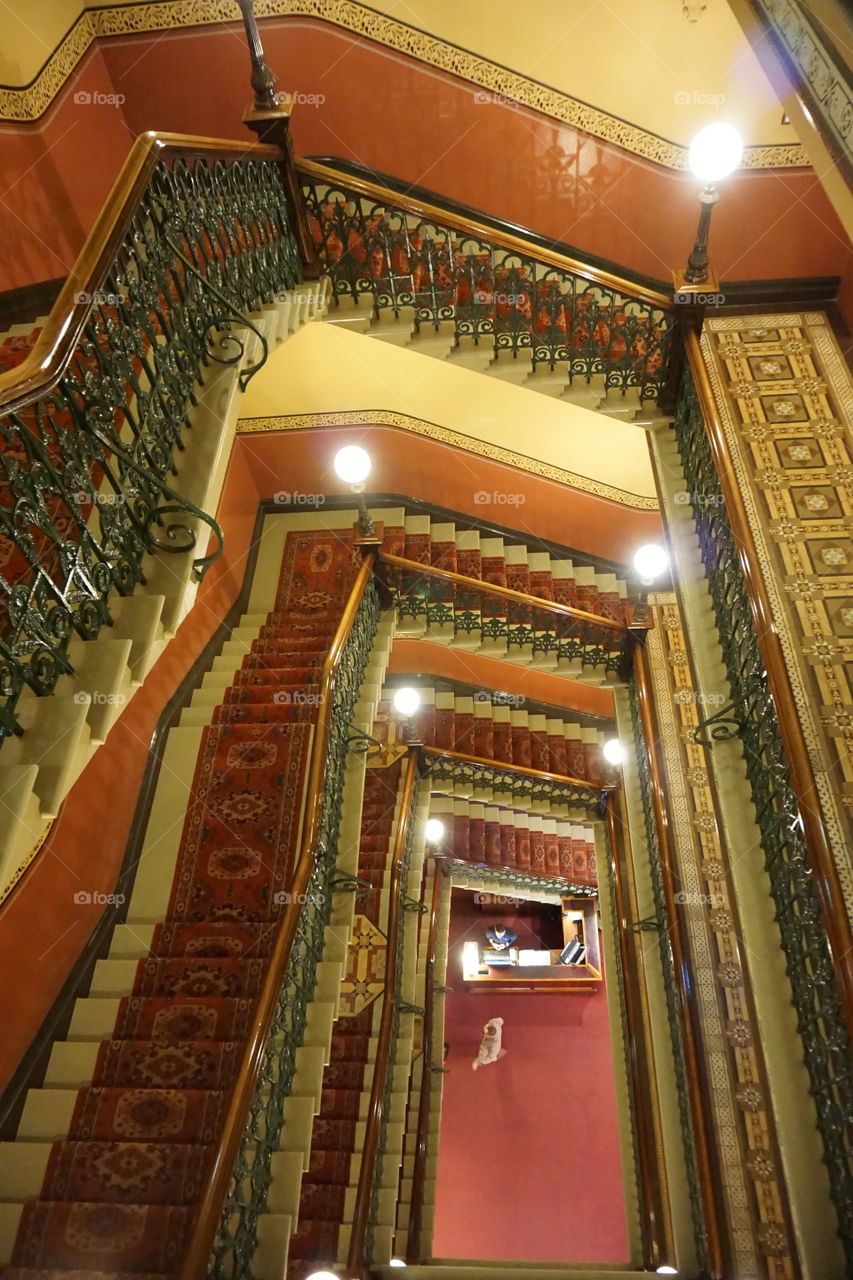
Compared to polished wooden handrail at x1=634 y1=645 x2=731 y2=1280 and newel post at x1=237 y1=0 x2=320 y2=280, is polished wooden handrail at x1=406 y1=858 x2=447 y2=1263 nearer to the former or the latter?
polished wooden handrail at x1=634 y1=645 x2=731 y2=1280

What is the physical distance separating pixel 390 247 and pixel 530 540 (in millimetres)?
4060

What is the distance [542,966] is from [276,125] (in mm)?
10097

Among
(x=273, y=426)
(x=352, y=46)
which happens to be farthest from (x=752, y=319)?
(x=273, y=426)

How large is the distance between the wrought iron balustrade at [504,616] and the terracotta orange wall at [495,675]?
158 cm

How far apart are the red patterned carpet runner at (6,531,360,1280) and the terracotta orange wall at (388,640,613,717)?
240 centimetres

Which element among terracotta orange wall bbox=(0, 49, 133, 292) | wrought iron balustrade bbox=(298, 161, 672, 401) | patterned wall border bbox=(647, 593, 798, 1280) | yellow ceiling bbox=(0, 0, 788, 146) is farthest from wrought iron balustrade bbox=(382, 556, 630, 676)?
yellow ceiling bbox=(0, 0, 788, 146)

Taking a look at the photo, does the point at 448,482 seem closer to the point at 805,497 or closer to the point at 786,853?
the point at 805,497

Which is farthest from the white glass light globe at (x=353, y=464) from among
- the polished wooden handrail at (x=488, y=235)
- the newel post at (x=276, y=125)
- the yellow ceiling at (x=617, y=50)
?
the yellow ceiling at (x=617, y=50)

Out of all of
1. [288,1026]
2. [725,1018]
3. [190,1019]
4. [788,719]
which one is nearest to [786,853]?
[788,719]

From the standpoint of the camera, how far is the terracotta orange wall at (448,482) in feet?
25.1

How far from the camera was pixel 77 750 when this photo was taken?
2234 millimetres

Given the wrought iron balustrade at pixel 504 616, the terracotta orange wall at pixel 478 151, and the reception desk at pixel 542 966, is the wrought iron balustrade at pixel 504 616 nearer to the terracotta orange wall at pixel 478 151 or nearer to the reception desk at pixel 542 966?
the terracotta orange wall at pixel 478 151

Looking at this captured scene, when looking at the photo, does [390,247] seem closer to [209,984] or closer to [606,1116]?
[209,984]

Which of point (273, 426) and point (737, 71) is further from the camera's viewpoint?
point (273, 426)
